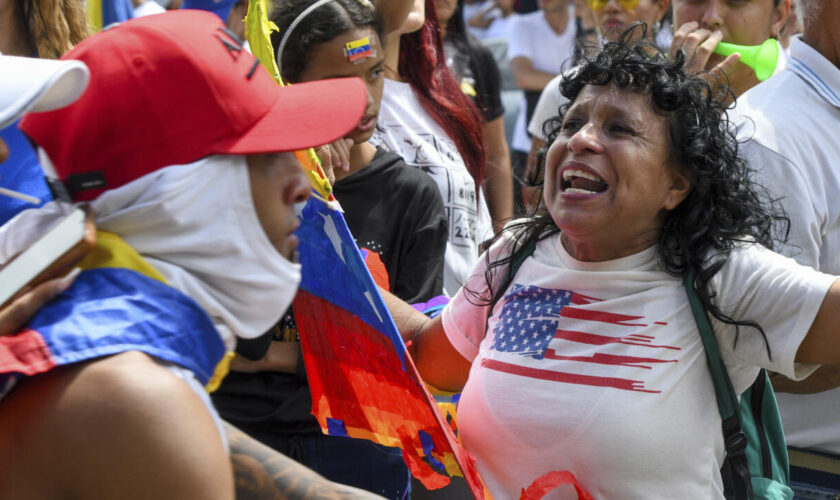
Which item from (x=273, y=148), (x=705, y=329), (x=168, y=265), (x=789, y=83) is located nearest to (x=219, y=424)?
(x=168, y=265)

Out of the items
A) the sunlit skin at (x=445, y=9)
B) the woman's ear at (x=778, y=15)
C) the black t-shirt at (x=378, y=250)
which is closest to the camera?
the black t-shirt at (x=378, y=250)

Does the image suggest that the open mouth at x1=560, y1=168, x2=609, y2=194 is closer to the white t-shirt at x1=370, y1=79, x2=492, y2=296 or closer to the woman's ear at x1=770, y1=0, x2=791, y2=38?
the white t-shirt at x1=370, y1=79, x2=492, y2=296

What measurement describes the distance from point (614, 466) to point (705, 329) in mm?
A: 323

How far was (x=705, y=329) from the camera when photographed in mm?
1949

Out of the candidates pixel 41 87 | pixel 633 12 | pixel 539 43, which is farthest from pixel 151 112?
pixel 539 43

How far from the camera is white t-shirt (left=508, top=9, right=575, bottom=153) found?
20.8 feet

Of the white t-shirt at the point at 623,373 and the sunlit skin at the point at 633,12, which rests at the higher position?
the white t-shirt at the point at 623,373

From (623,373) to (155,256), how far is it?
0.97 meters

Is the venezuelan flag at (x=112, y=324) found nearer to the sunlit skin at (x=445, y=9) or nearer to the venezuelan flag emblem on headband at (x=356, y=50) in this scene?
the venezuelan flag emblem on headband at (x=356, y=50)

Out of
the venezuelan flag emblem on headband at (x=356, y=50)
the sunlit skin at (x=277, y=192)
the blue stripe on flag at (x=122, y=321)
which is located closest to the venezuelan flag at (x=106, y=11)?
the venezuelan flag emblem on headband at (x=356, y=50)

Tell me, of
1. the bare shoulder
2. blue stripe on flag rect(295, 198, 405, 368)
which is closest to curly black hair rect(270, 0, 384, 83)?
blue stripe on flag rect(295, 198, 405, 368)

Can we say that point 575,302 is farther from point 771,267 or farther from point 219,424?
point 219,424

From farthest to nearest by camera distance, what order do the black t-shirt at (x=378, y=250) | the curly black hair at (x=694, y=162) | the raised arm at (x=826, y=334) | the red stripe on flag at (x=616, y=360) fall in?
the black t-shirt at (x=378, y=250)
the curly black hair at (x=694, y=162)
the red stripe on flag at (x=616, y=360)
the raised arm at (x=826, y=334)

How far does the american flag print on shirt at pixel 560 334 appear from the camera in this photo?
1.96 m
